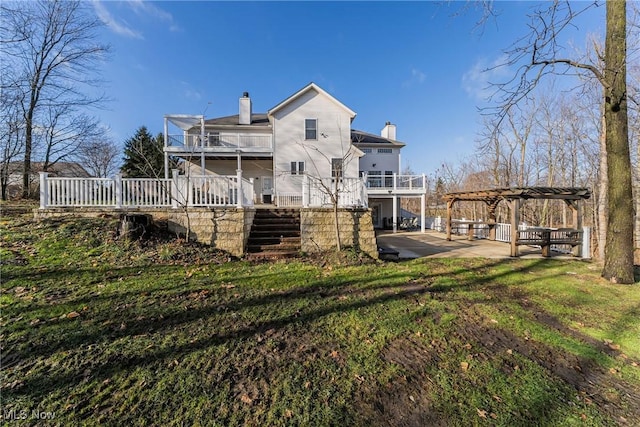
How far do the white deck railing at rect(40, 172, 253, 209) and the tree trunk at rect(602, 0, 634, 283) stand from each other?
9.10 metres

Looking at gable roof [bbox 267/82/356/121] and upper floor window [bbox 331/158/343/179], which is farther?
gable roof [bbox 267/82/356/121]

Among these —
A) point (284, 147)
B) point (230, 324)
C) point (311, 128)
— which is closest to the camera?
point (230, 324)

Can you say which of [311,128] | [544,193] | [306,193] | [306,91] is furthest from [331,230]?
[306,91]

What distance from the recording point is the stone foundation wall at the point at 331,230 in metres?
7.34

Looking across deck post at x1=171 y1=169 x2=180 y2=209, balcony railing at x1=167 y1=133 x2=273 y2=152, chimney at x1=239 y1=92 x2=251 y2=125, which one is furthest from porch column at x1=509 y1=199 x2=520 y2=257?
chimney at x1=239 y1=92 x2=251 y2=125

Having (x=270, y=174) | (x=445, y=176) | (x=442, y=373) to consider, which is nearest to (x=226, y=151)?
(x=270, y=174)

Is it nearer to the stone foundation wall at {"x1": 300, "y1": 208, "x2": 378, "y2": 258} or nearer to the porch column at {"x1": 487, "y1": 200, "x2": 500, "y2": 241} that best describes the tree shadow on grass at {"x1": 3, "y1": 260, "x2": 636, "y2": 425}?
the stone foundation wall at {"x1": 300, "y1": 208, "x2": 378, "y2": 258}

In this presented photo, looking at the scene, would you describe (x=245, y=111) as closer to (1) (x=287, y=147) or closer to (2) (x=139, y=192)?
(1) (x=287, y=147)

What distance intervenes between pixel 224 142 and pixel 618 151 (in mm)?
16126

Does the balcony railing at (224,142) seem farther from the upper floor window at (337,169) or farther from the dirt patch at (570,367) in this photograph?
the dirt patch at (570,367)

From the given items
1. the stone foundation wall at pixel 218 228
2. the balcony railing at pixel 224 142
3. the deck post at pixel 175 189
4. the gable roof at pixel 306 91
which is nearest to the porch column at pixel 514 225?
the stone foundation wall at pixel 218 228

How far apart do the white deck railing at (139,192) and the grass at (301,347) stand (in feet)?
6.38

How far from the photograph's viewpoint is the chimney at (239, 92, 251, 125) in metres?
18.1

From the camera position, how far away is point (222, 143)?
15672 mm
